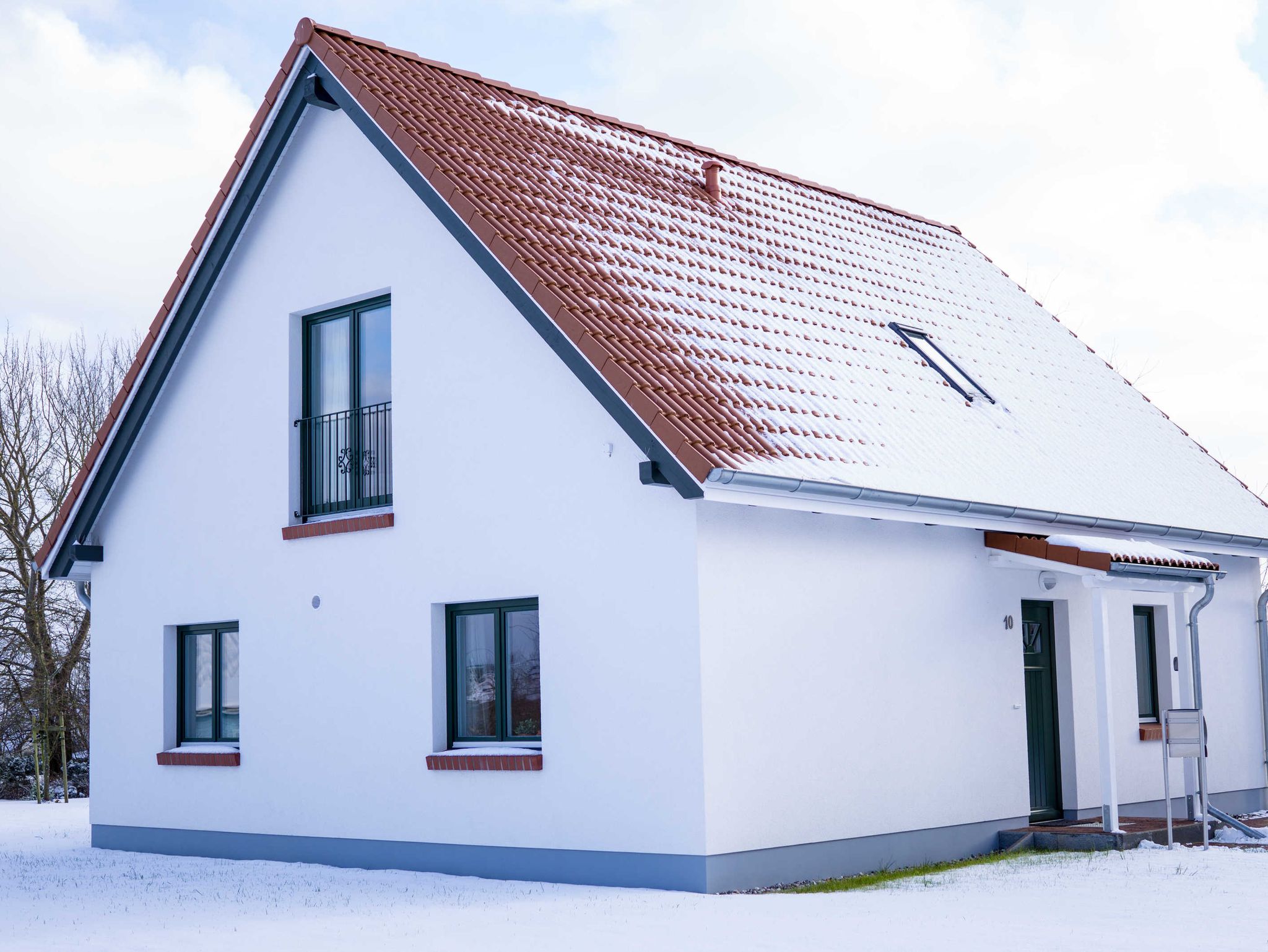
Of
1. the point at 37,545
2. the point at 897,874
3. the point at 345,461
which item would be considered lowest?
the point at 897,874

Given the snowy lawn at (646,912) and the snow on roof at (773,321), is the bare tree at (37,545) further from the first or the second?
the snow on roof at (773,321)

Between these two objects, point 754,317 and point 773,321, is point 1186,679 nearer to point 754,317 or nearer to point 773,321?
point 773,321

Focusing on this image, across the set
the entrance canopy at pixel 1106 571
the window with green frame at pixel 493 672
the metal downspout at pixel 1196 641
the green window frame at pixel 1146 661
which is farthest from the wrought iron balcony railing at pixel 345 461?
the green window frame at pixel 1146 661

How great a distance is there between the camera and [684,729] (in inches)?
445

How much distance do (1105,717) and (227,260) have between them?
29.9ft

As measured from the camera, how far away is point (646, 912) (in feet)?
34.2

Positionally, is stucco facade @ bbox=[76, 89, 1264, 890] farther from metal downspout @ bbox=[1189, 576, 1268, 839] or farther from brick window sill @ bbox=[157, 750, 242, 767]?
metal downspout @ bbox=[1189, 576, 1268, 839]

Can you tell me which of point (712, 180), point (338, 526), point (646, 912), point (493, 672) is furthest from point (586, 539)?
point (712, 180)

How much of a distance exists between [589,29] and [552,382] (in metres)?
16.2

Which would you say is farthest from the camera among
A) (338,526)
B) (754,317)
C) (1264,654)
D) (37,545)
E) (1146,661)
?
(37,545)

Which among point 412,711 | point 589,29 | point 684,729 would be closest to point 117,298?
point 589,29

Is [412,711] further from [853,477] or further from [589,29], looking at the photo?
[589,29]

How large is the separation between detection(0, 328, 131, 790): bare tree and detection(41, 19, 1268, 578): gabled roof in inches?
496

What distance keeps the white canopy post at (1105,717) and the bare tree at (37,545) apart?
19.9m
